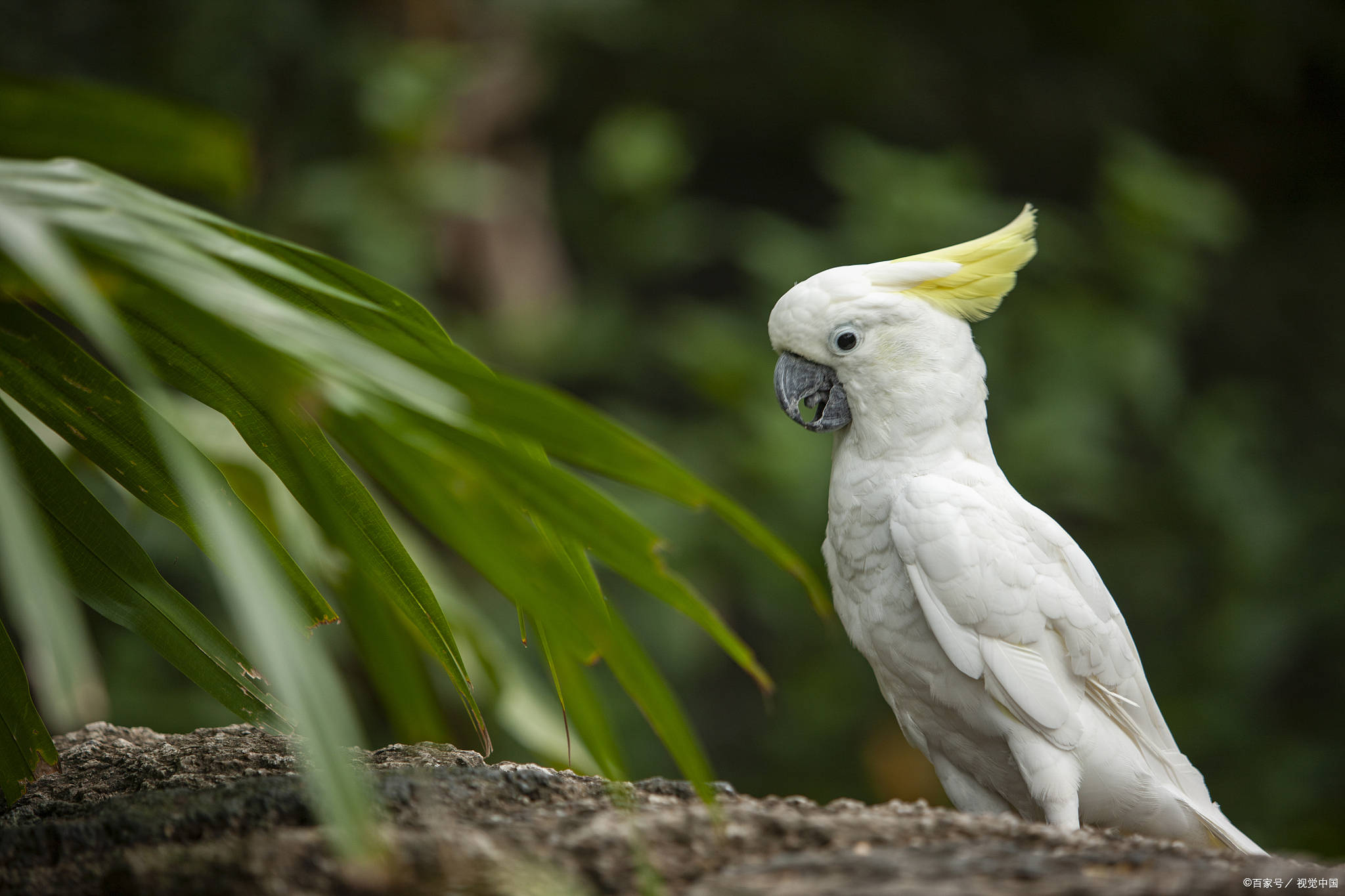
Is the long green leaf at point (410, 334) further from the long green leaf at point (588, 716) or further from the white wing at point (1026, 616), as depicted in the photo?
the white wing at point (1026, 616)

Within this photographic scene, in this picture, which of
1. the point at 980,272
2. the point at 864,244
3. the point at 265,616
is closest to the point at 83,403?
the point at 265,616

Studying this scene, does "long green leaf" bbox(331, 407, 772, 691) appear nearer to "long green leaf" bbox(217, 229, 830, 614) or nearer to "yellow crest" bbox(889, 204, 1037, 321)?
"long green leaf" bbox(217, 229, 830, 614)

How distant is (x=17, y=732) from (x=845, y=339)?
31.1 inches

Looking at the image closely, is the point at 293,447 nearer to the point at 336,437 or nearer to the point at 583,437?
the point at 336,437

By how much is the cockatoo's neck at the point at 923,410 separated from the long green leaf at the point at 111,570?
0.63m

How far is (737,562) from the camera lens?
7.09 feet

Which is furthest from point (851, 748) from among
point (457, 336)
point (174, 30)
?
point (174, 30)

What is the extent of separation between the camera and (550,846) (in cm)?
58

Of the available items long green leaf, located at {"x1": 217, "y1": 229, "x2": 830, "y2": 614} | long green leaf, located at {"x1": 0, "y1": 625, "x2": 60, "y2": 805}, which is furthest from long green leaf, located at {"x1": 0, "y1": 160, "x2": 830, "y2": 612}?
long green leaf, located at {"x1": 0, "y1": 625, "x2": 60, "y2": 805}

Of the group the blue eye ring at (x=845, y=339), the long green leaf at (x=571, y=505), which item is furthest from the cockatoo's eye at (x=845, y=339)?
the long green leaf at (x=571, y=505)

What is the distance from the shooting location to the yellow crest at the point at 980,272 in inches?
38.8

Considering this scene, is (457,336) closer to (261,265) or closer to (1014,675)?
(1014,675)

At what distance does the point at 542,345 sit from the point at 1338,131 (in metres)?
2.54

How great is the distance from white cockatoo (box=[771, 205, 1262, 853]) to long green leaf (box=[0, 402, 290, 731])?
61 centimetres
